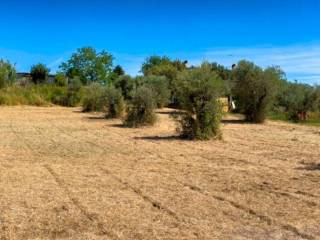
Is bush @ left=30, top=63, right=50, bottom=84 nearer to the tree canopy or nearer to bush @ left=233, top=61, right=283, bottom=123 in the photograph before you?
the tree canopy

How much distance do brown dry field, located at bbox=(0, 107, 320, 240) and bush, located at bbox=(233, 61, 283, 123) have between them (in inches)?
464

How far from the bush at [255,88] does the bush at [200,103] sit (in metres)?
9.83

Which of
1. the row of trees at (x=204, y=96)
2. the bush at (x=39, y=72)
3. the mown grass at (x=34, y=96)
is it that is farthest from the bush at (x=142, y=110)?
the bush at (x=39, y=72)

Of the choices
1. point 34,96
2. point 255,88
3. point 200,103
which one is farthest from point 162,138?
point 34,96

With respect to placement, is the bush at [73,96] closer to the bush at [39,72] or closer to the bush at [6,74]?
the bush at [6,74]

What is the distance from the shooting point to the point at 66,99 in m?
50.5

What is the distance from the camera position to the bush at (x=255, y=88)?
2812 cm

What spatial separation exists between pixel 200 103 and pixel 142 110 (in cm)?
693

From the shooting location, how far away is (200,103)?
724 inches

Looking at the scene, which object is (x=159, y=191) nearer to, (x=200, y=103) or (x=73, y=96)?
(x=200, y=103)

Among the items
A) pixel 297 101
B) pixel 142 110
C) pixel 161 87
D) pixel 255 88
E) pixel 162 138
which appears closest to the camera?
pixel 162 138

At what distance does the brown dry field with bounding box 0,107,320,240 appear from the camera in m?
6.89

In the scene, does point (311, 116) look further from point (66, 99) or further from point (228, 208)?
point (228, 208)

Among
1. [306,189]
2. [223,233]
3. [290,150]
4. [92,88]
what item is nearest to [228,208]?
[223,233]
